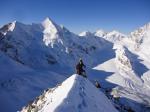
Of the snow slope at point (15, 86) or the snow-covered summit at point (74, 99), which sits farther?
the snow slope at point (15, 86)

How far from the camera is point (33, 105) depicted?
1854 inches

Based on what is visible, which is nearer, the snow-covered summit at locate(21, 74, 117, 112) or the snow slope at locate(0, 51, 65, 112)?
the snow-covered summit at locate(21, 74, 117, 112)

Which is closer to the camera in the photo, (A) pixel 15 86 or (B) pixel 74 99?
(B) pixel 74 99

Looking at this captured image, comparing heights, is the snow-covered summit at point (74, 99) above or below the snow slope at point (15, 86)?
below

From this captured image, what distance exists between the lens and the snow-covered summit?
37.2 m

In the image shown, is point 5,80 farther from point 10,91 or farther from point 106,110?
point 106,110

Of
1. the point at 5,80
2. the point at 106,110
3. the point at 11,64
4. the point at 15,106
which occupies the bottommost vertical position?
the point at 106,110

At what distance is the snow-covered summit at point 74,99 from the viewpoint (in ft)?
122

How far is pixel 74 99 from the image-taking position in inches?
1523

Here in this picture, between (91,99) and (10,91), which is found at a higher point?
(10,91)

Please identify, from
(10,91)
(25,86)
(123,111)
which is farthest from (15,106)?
(123,111)

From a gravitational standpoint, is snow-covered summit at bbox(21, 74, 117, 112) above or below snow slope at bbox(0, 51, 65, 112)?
below

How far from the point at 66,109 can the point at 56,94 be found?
6.28 m

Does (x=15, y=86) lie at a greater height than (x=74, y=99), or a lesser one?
greater
